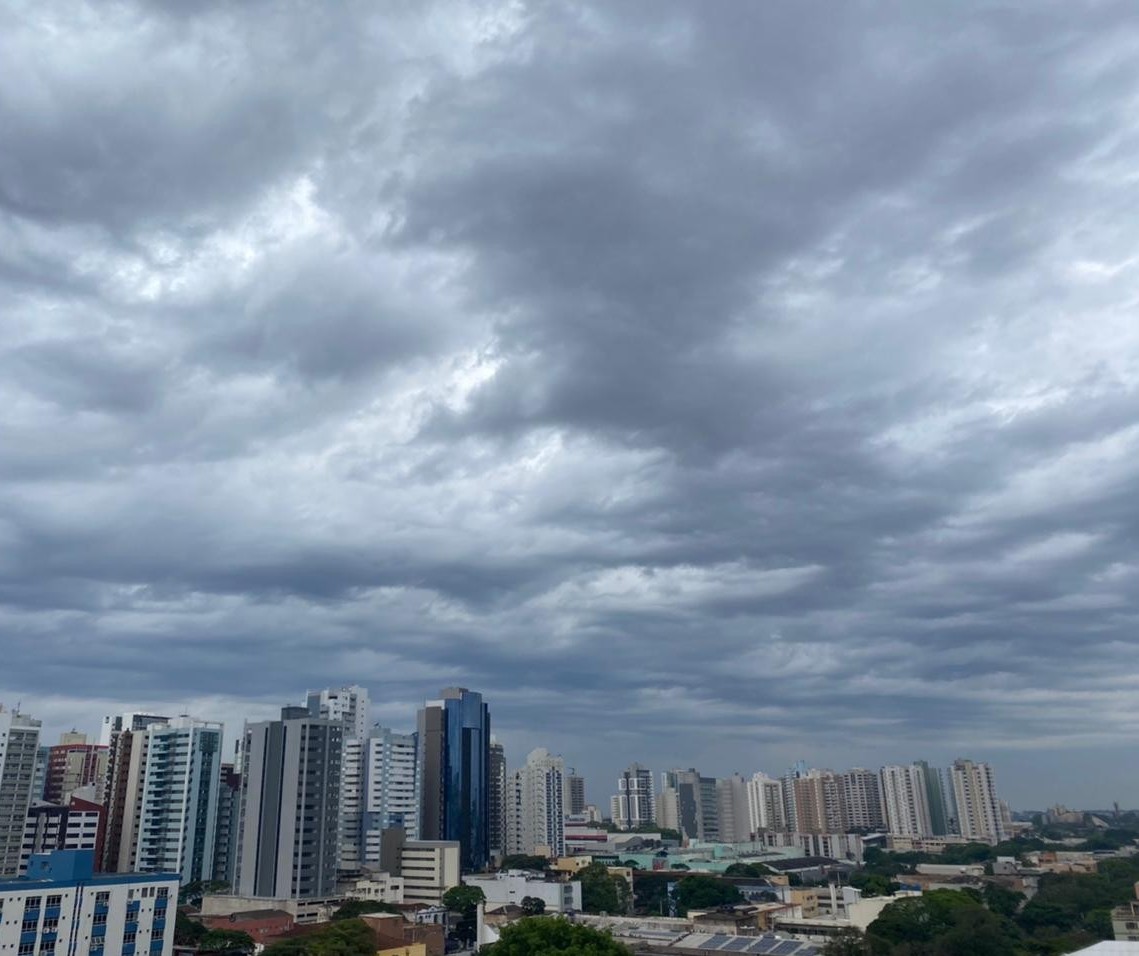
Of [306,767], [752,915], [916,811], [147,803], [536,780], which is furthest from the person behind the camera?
[916,811]

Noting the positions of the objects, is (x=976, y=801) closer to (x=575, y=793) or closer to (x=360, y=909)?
(x=575, y=793)

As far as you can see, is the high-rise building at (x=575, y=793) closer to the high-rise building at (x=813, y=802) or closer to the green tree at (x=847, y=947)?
the high-rise building at (x=813, y=802)

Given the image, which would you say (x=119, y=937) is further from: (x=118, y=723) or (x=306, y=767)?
(x=118, y=723)

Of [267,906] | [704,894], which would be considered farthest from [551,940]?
[704,894]

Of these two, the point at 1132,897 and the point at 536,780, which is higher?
the point at 536,780

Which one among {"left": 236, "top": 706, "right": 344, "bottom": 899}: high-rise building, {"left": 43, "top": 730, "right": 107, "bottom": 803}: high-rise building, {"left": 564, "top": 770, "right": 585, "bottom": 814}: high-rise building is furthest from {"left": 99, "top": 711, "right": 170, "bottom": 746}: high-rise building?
{"left": 564, "top": 770, "right": 585, "bottom": 814}: high-rise building

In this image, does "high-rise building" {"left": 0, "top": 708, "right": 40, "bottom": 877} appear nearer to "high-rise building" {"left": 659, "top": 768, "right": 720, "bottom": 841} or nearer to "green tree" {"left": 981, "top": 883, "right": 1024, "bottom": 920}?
"green tree" {"left": 981, "top": 883, "right": 1024, "bottom": 920}

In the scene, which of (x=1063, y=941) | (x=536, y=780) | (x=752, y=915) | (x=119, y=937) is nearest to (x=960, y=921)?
(x=1063, y=941)
